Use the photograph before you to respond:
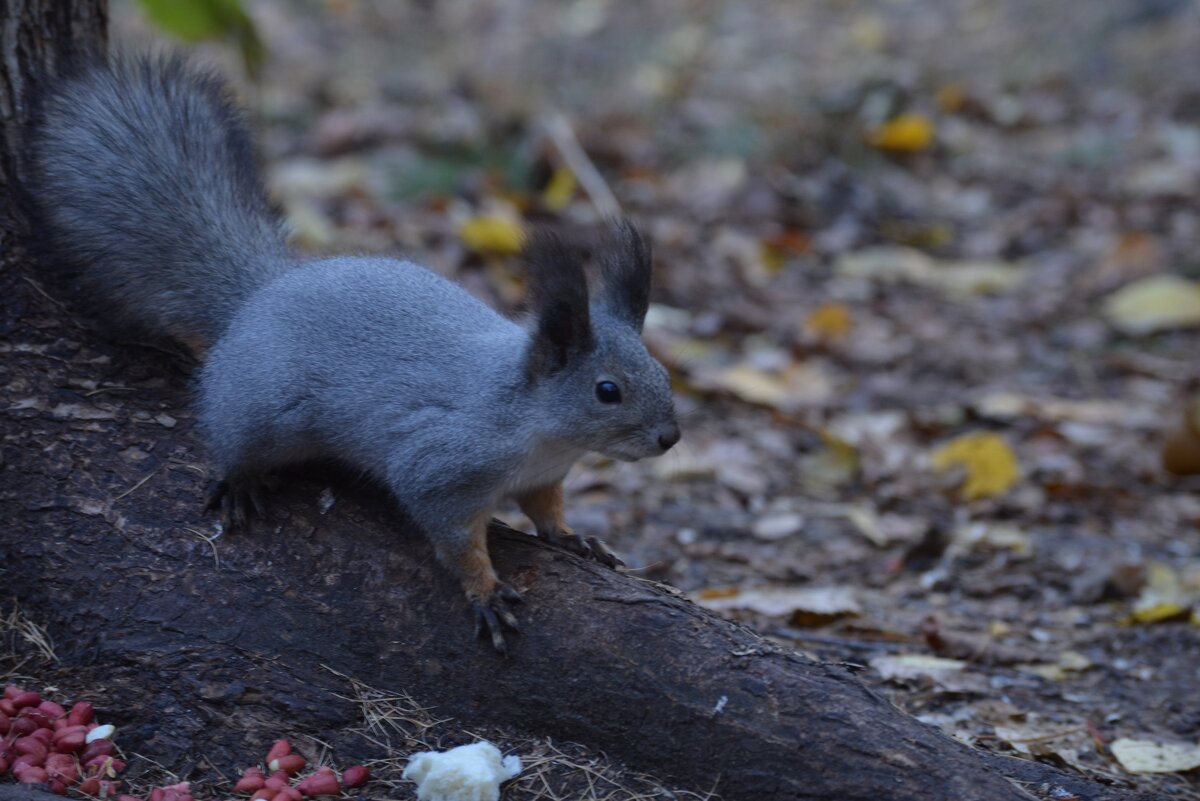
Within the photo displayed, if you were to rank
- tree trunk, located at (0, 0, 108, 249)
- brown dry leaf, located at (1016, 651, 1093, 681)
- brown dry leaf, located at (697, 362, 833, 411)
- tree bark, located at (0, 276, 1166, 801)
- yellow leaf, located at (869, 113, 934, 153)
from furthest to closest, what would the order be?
yellow leaf, located at (869, 113, 934, 153), brown dry leaf, located at (697, 362, 833, 411), brown dry leaf, located at (1016, 651, 1093, 681), tree trunk, located at (0, 0, 108, 249), tree bark, located at (0, 276, 1166, 801)

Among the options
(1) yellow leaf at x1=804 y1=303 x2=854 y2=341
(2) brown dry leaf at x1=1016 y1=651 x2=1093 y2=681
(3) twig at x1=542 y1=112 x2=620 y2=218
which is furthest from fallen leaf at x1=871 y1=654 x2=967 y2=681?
(3) twig at x1=542 y1=112 x2=620 y2=218

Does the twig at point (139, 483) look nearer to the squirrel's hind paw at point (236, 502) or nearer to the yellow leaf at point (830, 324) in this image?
the squirrel's hind paw at point (236, 502)

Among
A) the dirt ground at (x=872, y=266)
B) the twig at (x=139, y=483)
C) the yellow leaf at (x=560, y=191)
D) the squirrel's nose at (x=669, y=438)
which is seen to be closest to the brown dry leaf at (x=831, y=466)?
the dirt ground at (x=872, y=266)

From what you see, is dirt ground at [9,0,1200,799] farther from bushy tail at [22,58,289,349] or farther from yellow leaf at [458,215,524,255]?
bushy tail at [22,58,289,349]

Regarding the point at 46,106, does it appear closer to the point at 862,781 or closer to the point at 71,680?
the point at 71,680

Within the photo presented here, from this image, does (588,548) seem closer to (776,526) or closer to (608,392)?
(608,392)

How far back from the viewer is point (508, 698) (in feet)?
6.56

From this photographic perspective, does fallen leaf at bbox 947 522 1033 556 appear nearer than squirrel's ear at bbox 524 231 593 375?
No

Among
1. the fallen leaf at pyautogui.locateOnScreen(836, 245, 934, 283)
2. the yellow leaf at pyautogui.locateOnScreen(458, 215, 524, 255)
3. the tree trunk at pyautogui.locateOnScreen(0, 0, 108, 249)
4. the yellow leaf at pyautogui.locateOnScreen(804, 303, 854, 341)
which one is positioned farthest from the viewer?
the fallen leaf at pyautogui.locateOnScreen(836, 245, 934, 283)

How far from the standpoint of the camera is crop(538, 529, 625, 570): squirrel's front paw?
2316 mm

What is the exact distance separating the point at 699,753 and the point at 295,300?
1104mm

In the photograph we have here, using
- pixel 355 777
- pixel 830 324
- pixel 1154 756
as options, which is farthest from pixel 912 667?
pixel 830 324

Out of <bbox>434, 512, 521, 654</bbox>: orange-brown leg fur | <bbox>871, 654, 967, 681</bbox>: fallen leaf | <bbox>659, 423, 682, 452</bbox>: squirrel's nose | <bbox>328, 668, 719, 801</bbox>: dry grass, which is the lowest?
<bbox>871, 654, 967, 681</bbox>: fallen leaf

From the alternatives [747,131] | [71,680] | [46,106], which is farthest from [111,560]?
[747,131]
